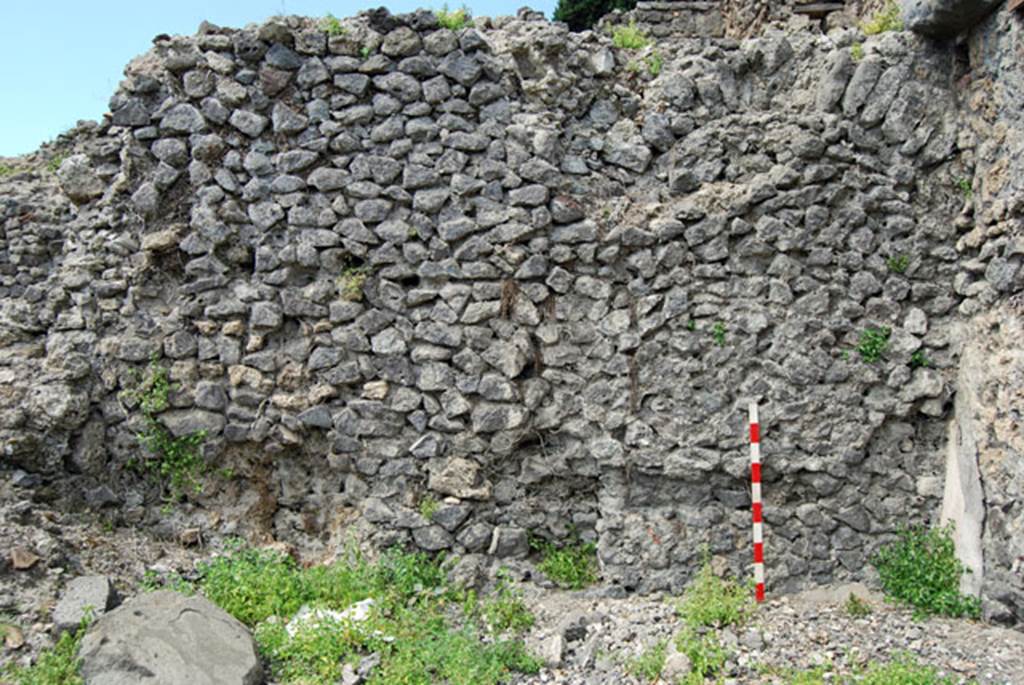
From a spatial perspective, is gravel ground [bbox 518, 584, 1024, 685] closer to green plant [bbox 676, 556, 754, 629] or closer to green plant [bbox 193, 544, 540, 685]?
green plant [bbox 676, 556, 754, 629]

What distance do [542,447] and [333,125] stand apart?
273cm

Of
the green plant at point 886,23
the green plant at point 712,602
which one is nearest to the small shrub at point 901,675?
the green plant at point 712,602

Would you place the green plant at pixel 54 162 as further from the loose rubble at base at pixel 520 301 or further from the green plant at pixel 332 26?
the green plant at pixel 332 26

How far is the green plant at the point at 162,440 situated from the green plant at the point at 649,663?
3.27 meters

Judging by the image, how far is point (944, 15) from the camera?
18.4 feet

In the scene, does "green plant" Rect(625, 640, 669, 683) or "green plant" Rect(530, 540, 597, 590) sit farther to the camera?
"green plant" Rect(530, 540, 597, 590)

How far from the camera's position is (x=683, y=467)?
568 cm

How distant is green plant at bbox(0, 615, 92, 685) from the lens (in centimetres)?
444

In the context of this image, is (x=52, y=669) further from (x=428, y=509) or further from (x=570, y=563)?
(x=570, y=563)

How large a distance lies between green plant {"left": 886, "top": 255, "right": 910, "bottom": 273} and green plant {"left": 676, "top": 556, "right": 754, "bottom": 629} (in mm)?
2407

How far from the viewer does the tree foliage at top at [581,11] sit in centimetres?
1416

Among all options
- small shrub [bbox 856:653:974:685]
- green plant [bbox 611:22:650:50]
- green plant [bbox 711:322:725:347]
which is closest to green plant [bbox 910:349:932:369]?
green plant [bbox 711:322:725:347]

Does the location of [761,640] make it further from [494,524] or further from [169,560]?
[169,560]

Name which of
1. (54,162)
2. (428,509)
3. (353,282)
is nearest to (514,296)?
(353,282)
